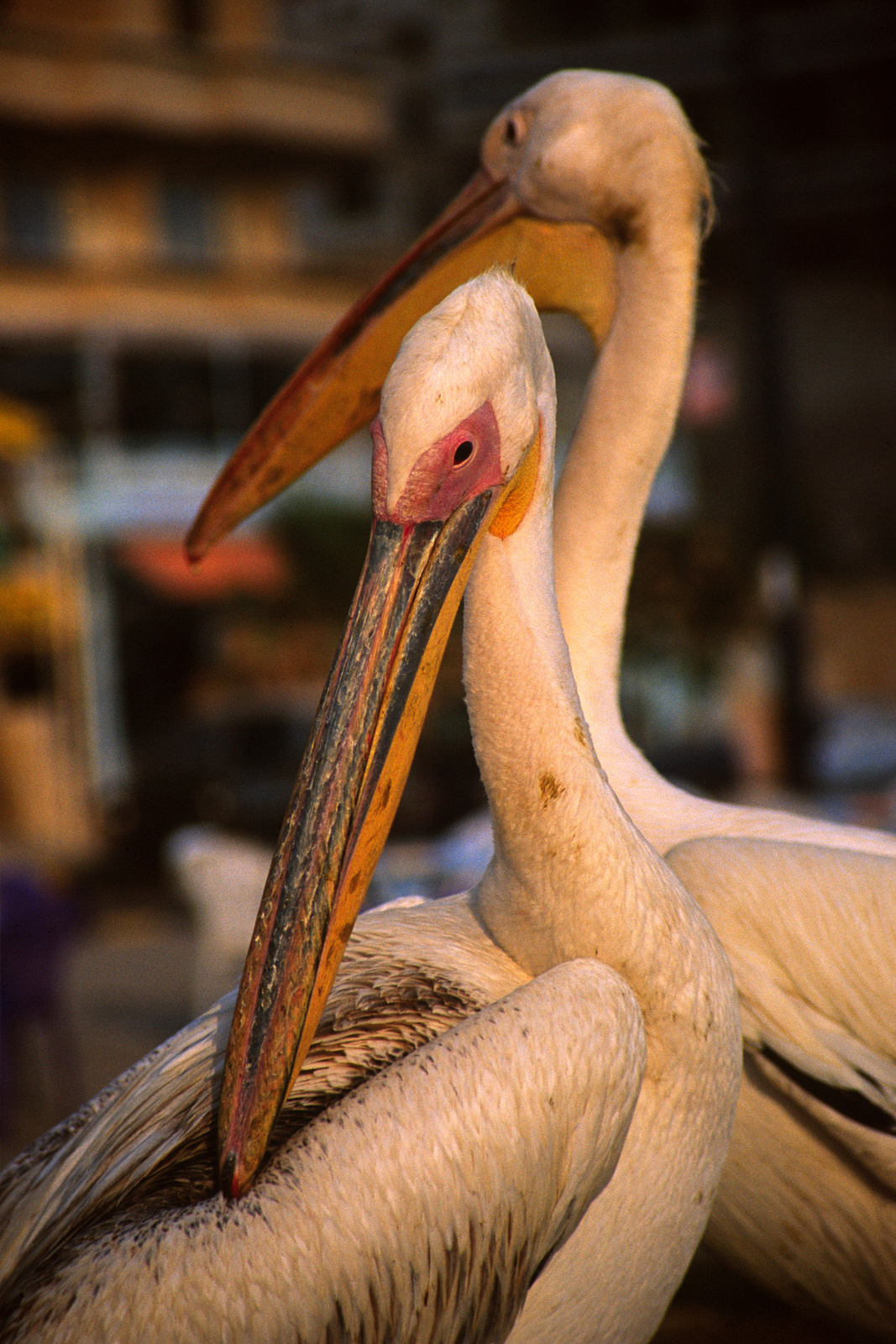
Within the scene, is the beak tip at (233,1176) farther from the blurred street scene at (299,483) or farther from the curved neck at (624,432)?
the blurred street scene at (299,483)

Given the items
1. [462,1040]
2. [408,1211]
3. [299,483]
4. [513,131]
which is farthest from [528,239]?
[299,483]

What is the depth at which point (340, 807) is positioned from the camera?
1.36 meters

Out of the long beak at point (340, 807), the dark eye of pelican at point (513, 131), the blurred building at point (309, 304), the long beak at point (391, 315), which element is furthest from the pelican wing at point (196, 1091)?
the blurred building at point (309, 304)

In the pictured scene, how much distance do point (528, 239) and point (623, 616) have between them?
676 millimetres

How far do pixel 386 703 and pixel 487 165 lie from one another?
1.40 m

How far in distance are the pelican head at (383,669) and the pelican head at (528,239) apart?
78cm

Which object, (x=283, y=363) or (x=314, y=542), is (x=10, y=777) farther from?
(x=283, y=363)

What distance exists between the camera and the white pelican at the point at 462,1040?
130cm

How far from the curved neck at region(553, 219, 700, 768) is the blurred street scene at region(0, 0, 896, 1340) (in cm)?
20

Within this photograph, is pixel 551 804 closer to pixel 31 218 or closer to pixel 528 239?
pixel 528 239

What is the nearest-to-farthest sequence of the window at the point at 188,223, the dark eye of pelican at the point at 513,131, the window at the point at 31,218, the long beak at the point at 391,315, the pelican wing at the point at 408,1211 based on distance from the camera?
the pelican wing at the point at 408,1211 → the long beak at the point at 391,315 → the dark eye of pelican at the point at 513,131 → the window at the point at 31,218 → the window at the point at 188,223

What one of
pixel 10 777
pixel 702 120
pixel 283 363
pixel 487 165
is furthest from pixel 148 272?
pixel 487 165

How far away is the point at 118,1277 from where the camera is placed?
1267mm

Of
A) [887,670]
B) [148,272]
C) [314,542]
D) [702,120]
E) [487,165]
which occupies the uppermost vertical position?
[702,120]
